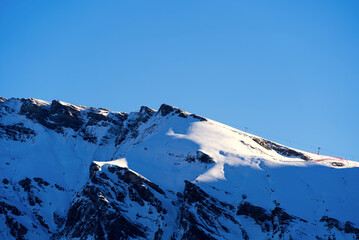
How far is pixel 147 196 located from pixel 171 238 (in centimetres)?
1069

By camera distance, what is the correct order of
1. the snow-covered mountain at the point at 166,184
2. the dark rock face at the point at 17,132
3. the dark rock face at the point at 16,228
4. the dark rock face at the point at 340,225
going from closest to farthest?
1. the dark rock face at the point at 340,225
2. the snow-covered mountain at the point at 166,184
3. the dark rock face at the point at 16,228
4. the dark rock face at the point at 17,132

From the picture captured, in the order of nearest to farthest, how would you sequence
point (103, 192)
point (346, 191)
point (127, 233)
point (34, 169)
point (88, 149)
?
point (127, 233) < point (103, 192) < point (346, 191) < point (34, 169) < point (88, 149)

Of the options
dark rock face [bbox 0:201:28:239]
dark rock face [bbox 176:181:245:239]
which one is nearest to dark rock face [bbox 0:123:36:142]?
dark rock face [bbox 0:201:28:239]

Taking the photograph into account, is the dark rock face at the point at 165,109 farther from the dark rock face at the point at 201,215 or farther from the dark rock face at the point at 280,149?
the dark rock face at the point at 201,215

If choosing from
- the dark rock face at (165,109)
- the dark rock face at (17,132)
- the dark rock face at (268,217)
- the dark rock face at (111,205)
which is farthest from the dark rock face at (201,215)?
the dark rock face at (17,132)

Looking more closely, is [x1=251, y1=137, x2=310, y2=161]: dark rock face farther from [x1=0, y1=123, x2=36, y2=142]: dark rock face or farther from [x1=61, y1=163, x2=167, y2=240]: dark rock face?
[x1=0, y1=123, x2=36, y2=142]: dark rock face

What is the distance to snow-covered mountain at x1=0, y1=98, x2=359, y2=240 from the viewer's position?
101938 mm

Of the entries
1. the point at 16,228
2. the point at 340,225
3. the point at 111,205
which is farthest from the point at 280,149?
the point at 16,228

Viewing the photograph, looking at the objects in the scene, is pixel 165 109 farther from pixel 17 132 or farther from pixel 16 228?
pixel 16 228

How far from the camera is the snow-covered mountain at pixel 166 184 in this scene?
4013 inches

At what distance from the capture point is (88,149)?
150500mm

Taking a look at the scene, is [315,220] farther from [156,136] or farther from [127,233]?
[156,136]

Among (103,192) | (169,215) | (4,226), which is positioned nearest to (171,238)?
(169,215)

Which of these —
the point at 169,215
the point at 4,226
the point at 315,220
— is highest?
the point at 315,220
